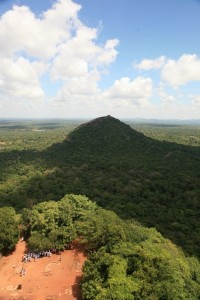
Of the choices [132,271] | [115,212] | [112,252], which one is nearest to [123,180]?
[115,212]

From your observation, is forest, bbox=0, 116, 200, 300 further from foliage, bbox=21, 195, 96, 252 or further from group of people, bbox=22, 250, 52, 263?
group of people, bbox=22, 250, 52, 263

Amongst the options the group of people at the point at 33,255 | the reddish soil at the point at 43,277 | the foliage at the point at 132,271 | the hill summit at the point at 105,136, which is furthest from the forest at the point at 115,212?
the hill summit at the point at 105,136

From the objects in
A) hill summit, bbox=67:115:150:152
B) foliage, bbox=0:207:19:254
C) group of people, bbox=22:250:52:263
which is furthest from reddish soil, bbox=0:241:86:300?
hill summit, bbox=67:115:150:152

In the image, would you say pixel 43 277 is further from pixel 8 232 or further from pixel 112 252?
pixel 8 232

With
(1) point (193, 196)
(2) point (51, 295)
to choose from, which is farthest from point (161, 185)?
(2) point (51, 295)

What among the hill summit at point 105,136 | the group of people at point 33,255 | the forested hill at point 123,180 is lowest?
the group of people at point 33,255

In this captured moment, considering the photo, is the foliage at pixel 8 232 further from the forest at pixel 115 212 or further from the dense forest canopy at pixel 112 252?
the dense forest canopy at pixel 112 252
